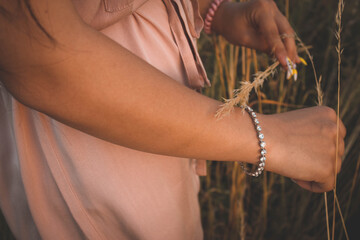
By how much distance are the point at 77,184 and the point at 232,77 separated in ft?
2.31

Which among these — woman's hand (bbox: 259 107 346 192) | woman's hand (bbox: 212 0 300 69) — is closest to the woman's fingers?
woman's hand (bbox: 212 0 300 69)

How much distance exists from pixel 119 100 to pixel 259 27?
56cm

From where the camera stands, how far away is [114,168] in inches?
20.6

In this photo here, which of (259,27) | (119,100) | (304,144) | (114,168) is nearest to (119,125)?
(119,100)

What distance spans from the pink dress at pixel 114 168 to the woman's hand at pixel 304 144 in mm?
181

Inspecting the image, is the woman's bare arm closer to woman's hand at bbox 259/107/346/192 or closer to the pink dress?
woman's hand at bbox 259/107/346/192

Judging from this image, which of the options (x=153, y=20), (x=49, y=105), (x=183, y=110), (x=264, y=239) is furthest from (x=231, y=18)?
(x=264, y=239)

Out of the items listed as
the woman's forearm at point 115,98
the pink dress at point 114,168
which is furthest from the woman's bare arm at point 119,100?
the pink dress at point 114,168

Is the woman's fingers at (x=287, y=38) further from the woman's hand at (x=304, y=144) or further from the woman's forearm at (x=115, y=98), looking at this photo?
the woman's forearm at (x=115, y=98)

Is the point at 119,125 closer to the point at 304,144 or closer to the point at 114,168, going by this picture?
the point at 114,168

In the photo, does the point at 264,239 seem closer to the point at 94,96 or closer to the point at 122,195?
the point at 122,195

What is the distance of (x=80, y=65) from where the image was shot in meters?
0.32

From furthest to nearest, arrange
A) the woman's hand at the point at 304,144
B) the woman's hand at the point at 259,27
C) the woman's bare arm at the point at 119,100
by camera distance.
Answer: the woman's hand at the point at 259,27 → the woman's hand at the point at 304,144 → the woman's bare arm at the point at 119,100

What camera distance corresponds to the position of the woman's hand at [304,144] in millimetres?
468
